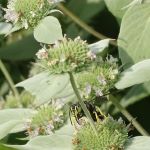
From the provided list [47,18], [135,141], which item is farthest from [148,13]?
[135,141]

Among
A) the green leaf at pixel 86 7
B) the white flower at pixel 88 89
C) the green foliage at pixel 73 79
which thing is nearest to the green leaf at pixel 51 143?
the green foliage at pixel 73 79

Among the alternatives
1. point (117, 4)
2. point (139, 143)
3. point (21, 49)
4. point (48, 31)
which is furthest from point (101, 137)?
point (21, 49)

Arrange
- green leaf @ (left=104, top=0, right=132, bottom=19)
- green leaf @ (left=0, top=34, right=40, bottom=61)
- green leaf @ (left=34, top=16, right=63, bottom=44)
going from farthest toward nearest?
green leaf @ (left=0, top=34, right=40, bottom=61), green leaf @ (left=104, top=0, right=132, bottom=19), green leaf @ (left=34, top=16, right=63, bottom=44)

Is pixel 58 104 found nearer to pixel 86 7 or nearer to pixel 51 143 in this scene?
pixel 51 143

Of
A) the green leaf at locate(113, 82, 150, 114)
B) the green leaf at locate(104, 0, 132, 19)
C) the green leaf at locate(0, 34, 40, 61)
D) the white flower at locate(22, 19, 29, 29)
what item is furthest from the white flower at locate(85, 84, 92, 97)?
the green leaf at locate(0, 34, 40, 61)

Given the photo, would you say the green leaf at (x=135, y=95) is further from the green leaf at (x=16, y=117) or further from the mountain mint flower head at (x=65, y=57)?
the mountain mint flower head at (x=65, y=57)

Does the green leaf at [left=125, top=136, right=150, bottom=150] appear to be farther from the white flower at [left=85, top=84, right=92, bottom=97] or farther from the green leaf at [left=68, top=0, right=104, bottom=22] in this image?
the green leaf at [left=68, top=0, right=104, bottom=22]
